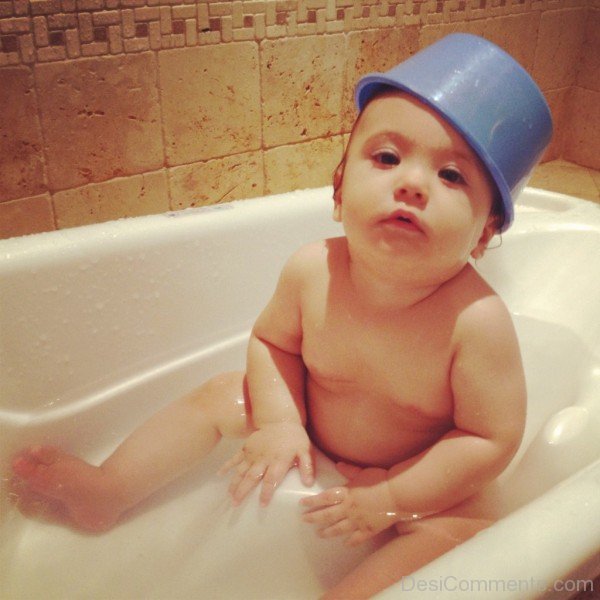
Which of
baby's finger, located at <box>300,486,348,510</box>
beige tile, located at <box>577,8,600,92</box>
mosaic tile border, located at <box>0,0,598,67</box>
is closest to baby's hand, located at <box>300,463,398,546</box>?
baby's finger, located at <box>300,486,348,510</box>

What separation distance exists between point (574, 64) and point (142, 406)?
1.61m

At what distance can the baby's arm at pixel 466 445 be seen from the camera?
0.82 metres

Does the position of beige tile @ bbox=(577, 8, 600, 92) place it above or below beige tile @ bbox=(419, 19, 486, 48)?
below

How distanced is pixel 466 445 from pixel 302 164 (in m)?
0.91

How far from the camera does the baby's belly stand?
91cm

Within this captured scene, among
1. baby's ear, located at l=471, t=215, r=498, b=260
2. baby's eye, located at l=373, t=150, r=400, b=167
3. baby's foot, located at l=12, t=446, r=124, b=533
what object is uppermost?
baby's eye, located at l=373, t=150, r=400, b=167

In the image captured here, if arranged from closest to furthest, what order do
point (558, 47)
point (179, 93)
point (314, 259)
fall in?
point (314, 259) < point (179, 93) < point (558, 47)

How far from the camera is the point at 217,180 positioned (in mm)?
1468

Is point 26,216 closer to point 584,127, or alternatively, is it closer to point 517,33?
point 517,33

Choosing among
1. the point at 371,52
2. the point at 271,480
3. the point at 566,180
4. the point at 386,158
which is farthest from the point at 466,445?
the point at 566,180

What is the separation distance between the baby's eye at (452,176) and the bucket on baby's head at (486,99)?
28mm

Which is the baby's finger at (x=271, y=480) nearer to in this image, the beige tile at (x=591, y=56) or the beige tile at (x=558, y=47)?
the beige tile at (x=558, y=47)

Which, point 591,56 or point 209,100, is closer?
point 209,100

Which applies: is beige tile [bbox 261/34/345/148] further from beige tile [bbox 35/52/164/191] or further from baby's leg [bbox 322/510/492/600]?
baby's leg [bbox 322/510/492/600]
